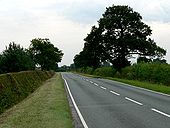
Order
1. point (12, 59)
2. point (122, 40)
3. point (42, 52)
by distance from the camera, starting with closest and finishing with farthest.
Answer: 1. point (12, 59)
2. point (122, 40)
3. point (42, 52)

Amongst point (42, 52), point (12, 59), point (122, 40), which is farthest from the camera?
point (42, 52)

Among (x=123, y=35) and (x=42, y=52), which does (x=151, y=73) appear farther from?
(x=42, y=52)

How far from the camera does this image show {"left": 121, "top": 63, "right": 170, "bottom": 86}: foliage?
4289 cm

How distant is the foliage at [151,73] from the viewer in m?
42.9

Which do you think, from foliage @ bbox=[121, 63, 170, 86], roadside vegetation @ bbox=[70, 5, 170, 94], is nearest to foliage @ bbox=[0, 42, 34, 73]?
foliage @ bbox=[121, 63, 170, 86]

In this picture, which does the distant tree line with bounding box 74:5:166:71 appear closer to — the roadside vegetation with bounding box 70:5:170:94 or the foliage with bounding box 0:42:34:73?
the roadside vegetation with bounding box 70:5:170:94

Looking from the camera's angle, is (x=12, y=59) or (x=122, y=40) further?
(x=122, y=40)

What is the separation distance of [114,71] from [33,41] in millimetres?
34867

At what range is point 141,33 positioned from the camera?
70375 mm

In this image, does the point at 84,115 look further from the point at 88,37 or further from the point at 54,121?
the point at 88,37

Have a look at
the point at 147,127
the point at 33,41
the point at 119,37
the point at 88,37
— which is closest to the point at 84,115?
the point at 147,127

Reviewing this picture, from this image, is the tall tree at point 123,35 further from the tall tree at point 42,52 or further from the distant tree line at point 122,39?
the tall tree at point 42,52

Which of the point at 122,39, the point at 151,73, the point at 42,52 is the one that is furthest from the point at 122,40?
the point at 42,52

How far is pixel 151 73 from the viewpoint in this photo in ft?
157
